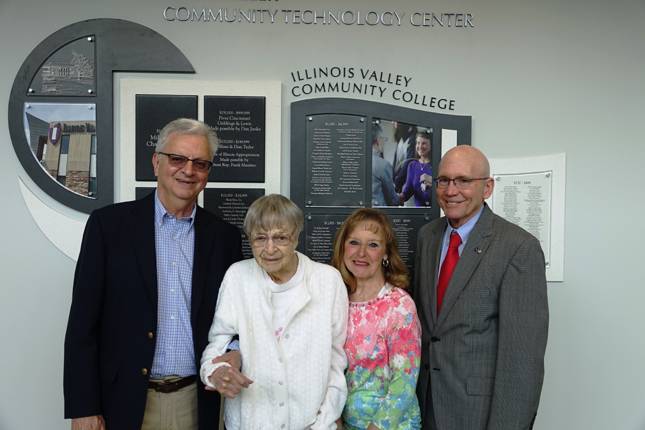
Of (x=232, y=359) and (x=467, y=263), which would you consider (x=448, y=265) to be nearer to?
(x=467, y=263)

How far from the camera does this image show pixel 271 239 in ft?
6.26

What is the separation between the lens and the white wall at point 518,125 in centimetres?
285

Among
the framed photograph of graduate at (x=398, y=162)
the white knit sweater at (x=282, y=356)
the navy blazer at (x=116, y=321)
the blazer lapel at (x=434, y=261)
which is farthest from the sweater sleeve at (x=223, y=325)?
the framed photograph of graduate at (x=398, y=162)

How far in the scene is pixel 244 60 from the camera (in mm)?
2859

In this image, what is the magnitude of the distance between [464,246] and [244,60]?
1.70m

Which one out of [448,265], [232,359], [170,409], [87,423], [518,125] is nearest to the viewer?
[232,359]

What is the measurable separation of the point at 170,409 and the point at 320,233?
4.23 ft

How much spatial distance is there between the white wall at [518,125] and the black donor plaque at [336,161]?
0.58 ft

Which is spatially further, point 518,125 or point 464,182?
point 518,125

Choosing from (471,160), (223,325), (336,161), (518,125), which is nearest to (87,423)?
(223,325)

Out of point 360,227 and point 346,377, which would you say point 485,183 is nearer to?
point 360,227

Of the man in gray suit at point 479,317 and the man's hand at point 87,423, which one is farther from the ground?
the man in gray suit at point 479,317

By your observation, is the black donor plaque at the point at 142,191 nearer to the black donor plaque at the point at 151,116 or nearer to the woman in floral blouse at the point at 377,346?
the black donor plaque at the point at 151,116


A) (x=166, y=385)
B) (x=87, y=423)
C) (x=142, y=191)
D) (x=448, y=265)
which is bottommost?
(x=87, y=423)
